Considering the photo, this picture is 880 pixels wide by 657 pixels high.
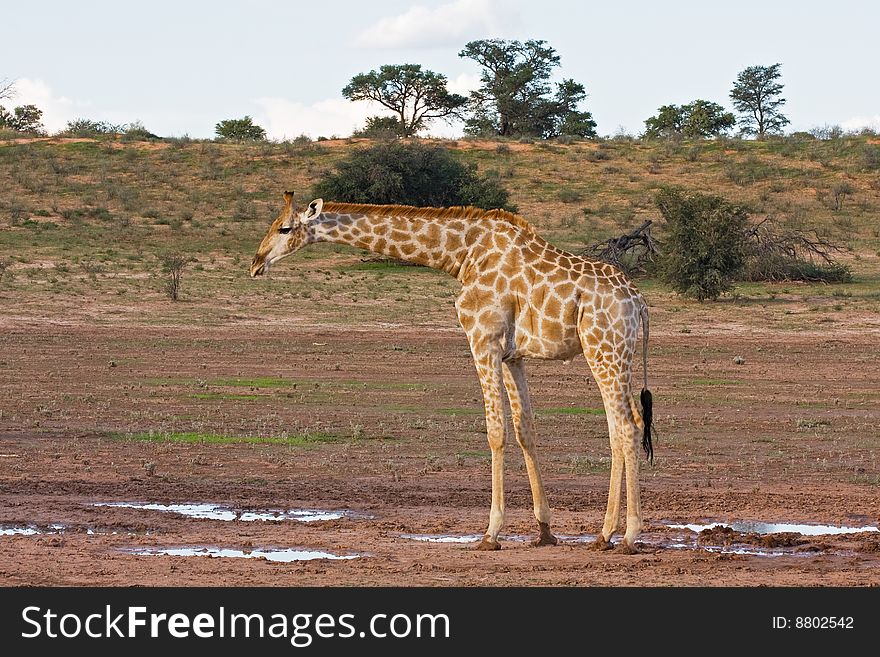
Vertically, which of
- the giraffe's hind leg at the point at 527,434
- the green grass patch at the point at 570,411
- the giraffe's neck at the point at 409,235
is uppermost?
the giraffe's neck at the point at 409,235

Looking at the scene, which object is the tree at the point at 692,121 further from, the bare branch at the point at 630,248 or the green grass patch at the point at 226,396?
the green grass patch at the point at 226,396

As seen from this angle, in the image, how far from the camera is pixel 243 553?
9.70 meters

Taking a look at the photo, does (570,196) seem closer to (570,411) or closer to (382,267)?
(382,267)

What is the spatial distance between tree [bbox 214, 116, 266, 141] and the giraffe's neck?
54638mm

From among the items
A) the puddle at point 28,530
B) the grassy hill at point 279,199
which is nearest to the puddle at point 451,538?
the puddle at point 28,530

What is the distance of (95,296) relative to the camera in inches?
1143

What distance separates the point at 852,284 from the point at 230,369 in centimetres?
1827

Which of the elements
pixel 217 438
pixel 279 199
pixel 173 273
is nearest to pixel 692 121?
pixel 279 199

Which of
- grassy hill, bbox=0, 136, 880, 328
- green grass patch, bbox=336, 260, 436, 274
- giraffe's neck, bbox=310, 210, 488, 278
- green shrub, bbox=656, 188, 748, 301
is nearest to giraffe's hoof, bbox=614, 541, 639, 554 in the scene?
giraffe's neck, bbox=310, 210, 488, 278

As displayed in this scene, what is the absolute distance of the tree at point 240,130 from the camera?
6494 centimetres

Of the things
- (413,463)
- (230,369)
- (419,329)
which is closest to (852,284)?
(419,329)

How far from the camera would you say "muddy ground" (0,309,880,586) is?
Result: 9.33 m

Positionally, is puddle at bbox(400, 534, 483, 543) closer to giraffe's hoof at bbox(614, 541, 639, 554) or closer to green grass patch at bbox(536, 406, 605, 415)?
giraffe's hoof at bbox(614, 541, 639, 554)

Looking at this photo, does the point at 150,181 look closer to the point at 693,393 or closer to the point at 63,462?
the point at 693,393
